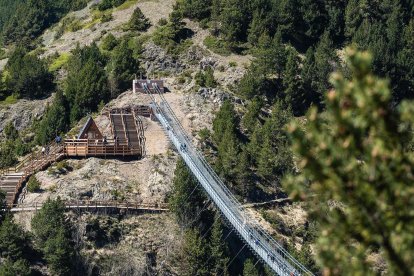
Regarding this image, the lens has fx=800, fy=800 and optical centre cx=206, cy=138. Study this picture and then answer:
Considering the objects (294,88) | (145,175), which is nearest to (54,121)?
(145,175)

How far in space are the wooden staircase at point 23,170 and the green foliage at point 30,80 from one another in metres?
15.7

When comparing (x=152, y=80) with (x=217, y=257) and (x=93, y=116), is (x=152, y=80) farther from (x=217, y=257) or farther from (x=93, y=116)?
(x=217, y=257)

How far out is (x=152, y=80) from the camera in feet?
257

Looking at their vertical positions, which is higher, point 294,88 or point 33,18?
point 294,88

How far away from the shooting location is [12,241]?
55.5 meters

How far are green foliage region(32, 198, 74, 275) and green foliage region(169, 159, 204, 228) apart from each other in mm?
8376

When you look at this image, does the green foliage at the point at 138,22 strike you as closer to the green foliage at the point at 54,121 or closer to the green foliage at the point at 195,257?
the green foliage at the point at 54,121

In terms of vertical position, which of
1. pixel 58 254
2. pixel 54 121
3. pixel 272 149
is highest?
pixel 58 254

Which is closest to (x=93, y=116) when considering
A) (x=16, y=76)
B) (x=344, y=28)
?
(x=16, y=76)

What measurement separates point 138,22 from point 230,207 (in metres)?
41.1

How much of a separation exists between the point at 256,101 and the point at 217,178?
14957mm

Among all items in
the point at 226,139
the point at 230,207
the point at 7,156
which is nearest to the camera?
the point at 230,207

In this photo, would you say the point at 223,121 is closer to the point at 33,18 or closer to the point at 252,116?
the point at 252,116

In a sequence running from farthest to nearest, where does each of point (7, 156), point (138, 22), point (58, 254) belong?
1. point (138, 22)
2. point (7, 156)
3. point (58, 254)
